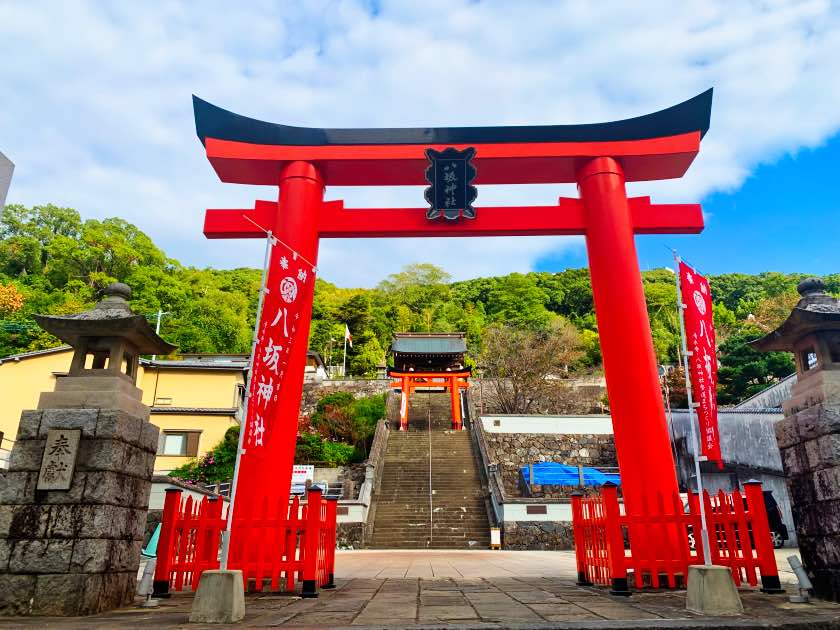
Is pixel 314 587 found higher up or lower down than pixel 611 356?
lower down

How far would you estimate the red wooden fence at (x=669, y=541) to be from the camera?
16.9ft

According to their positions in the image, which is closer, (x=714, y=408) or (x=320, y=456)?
(x=714, y=408)

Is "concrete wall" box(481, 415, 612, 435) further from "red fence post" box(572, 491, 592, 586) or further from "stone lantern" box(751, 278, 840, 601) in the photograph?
"stone lantern" box(751, 278, 840, 601)

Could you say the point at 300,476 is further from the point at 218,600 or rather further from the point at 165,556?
the point at 218,600

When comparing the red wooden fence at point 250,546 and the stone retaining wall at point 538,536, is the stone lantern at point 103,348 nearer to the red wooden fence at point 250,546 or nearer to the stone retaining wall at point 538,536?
the red wooden fence at point 250,546

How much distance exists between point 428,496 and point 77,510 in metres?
14.1

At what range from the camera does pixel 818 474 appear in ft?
15.3

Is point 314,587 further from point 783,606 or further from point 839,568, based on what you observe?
point 839,568

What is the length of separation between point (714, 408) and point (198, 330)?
1291 inches

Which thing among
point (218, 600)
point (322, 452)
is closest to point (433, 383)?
point (322, 452)

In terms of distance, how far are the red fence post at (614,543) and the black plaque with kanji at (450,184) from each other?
4229 mm

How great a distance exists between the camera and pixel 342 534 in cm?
1524

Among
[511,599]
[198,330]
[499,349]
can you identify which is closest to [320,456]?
[499,349]

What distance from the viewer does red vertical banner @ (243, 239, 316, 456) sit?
482cm
